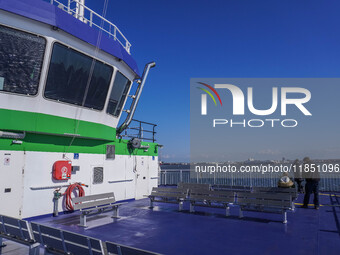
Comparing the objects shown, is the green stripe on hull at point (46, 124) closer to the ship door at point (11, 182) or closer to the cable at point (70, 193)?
the ship door at point (11, 182)

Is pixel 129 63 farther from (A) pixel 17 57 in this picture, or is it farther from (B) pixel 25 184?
(B) pixel 25 184

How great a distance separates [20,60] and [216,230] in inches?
283

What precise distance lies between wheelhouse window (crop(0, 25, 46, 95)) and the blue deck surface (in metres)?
4.07

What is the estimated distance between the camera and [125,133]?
41.1ft

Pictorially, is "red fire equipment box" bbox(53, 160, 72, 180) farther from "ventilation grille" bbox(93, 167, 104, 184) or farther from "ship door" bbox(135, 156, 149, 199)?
"ship door" bbox(135, 156, 149, 199)

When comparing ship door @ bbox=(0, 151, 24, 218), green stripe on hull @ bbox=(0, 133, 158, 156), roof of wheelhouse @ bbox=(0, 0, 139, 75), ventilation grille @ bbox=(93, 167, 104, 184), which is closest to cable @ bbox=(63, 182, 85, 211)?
ventilation grille @ bbox=(93, 167, 104, 184)

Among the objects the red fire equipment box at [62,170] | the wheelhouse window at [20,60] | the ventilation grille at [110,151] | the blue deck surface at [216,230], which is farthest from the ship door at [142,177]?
the wheelhouse window at [20,60]

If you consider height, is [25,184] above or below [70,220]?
above

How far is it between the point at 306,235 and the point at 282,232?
0.56 meters

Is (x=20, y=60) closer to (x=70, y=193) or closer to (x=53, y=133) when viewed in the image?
(x=53, y=133)

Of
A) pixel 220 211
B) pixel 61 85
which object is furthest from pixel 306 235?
pixel 61 85

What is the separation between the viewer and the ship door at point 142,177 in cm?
1277

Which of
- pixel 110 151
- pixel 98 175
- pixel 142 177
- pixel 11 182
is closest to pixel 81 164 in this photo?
pixel 98 175

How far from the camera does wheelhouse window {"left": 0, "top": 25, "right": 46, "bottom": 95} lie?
7.28 m
